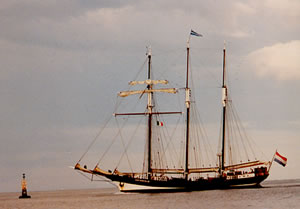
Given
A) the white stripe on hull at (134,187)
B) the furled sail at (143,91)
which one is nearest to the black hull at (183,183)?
the white stripe on hull at (134,187)

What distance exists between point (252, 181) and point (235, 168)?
4042 mm

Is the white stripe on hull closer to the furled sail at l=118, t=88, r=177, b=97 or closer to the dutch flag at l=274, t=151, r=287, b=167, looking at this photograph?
the furled sail at l=118, t=88, r=177, b=97

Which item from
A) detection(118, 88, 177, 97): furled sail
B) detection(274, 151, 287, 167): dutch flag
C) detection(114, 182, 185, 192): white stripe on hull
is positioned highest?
detection(118, 88, 177, 97): furled sail

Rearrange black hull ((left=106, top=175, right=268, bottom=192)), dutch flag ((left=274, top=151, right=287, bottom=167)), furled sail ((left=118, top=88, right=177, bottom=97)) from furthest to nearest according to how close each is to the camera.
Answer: furled sail ((left=118, top=88, right=177, bottom=97)), black hull ((left=106, top=175, right=268, bottom=192)), dutch flag ((left=274, top=151, right=287, bottom=167))

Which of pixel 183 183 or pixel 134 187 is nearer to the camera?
pixel 134 187

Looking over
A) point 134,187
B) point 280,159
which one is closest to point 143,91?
point 134,187

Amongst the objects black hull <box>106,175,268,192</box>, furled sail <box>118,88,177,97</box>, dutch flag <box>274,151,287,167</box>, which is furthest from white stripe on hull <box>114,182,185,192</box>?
dutch flag <box>274,151,287,167</box>

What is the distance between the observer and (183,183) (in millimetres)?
114250

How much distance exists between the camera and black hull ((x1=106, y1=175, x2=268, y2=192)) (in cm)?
11106

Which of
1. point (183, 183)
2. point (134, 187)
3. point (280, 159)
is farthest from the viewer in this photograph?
point (183, 183)

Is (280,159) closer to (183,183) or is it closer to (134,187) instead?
(183,183)

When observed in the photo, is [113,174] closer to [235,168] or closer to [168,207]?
[235,168]

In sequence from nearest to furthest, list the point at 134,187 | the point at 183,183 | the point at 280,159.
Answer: the point at 280,159
the point at 134,187
the point at 183,183

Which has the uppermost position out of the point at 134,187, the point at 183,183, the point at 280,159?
the point at 280,159
